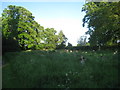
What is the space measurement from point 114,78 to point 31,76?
297cm

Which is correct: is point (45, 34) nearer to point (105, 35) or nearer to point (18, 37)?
point (18, 37)

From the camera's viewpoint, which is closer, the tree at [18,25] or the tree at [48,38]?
the tree at [18,25]

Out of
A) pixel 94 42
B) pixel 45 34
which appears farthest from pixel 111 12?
pixel 45 34

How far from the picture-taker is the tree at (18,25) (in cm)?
1417

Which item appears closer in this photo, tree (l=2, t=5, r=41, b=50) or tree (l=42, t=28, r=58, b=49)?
tree (l=2, t=5, r=41, b=50)

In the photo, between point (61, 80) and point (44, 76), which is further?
point (44, 76)

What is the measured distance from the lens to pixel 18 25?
14.2m

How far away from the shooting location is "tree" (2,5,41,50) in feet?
46.5

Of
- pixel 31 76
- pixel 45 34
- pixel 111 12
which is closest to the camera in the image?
pixel 31 76

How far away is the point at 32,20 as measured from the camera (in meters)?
16.6

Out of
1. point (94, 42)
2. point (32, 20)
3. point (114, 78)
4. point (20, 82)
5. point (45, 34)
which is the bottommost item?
point (20, 82)

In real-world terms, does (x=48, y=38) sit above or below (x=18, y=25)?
below

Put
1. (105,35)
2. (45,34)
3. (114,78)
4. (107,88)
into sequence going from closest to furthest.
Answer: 1. (107,88)
2. (114,78)
3. (105,35)
4. (45,34)

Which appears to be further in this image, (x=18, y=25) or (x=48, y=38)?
(x=48, y=38)
